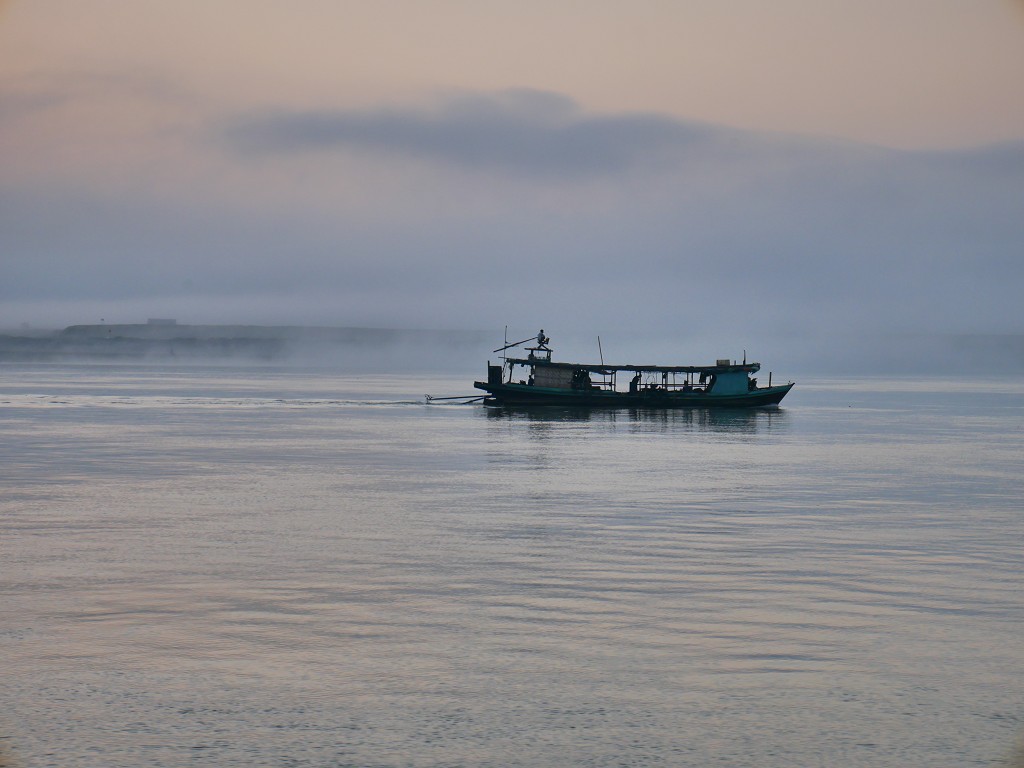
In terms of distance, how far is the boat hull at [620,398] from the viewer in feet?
307

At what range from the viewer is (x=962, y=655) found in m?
16.0

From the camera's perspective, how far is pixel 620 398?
9475 centimetres

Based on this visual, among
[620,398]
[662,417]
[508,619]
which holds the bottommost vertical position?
[508,619]

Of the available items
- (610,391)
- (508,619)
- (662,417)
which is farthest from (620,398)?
(508,619)

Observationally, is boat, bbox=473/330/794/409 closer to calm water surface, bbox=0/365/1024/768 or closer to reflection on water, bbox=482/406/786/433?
reflection on water, bbox=482/406/786/433

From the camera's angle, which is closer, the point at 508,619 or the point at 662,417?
the point at 508,619

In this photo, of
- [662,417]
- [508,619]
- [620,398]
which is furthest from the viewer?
[620,398]

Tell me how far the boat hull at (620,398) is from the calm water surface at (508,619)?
51199mm

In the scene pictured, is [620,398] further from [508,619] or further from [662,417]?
[508,619]

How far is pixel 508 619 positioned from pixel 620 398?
7730 cm

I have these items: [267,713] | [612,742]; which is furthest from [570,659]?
[267,713]

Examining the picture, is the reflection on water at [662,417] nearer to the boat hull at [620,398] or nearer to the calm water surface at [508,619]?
the boat hull at [620,398]

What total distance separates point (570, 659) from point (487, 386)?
7965cm

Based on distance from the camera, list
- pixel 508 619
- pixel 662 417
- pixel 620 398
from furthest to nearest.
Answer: pixel 620 398 < pixel 662 417 < pixel 508 619
